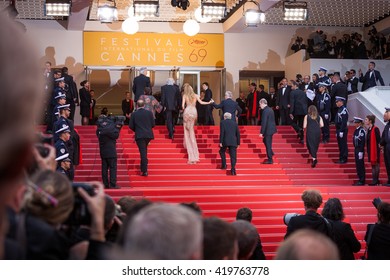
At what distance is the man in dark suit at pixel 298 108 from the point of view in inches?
679

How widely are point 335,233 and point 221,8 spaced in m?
12.6

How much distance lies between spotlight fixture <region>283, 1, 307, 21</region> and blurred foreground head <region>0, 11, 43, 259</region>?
57.6ft

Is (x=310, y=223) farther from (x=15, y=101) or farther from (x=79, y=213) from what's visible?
(x=15, y=101)

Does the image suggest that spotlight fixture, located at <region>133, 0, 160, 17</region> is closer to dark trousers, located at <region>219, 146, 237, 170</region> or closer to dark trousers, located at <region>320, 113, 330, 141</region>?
dark trousers, located at <region>219, 146, 237, 170</region>

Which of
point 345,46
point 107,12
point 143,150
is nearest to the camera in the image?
point 143,150

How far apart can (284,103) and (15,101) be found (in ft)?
59.6

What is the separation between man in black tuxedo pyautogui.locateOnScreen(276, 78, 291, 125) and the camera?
18.6m

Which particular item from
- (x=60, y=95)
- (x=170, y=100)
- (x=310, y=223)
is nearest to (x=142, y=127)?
(x=60, y=95)

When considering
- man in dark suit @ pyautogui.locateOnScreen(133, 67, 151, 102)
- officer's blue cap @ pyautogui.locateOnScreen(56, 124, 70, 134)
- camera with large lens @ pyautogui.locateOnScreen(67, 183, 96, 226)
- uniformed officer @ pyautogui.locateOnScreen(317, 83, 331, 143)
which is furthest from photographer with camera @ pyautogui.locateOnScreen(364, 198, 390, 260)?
man in dark suit @ pyautogui.locateOnScreen(133, 67, 151, 102)

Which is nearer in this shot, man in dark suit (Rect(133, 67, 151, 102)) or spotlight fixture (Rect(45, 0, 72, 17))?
spotlight fixture (Rect(45, 0, 72, 17))

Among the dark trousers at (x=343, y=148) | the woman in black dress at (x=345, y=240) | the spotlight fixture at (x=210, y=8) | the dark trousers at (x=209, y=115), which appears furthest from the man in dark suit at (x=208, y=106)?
the woman in black dress at (x=345, y=240)

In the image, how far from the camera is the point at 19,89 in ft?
2.50

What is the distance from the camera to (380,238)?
6004 mm

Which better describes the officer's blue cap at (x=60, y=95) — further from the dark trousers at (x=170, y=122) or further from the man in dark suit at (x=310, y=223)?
the man in dark suit at (x=310, y=223)
